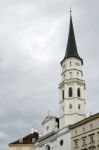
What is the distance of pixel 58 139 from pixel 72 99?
35.9ft

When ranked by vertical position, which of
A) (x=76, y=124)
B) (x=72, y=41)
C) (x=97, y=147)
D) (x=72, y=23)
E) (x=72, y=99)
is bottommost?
(x=97, y=147)

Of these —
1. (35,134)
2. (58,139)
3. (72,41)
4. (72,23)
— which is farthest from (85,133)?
(35,134)

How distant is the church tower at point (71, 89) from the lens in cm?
9662

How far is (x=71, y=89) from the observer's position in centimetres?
9988

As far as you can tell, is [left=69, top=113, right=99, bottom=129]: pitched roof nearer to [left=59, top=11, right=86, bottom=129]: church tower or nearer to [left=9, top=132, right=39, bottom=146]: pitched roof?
[left=59, top=11, right=86, bottom=129]: church tower

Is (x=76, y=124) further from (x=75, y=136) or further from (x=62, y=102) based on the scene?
(x=62, y=102)

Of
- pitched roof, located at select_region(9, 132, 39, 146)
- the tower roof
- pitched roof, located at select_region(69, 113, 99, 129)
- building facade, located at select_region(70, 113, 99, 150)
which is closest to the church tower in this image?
the tower roof

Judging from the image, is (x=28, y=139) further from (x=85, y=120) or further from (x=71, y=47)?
(x=85, y=120)

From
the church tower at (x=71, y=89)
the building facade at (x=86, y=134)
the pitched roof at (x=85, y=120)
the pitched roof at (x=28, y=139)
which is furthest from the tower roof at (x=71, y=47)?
the pitched roof at (x=28, y=139)

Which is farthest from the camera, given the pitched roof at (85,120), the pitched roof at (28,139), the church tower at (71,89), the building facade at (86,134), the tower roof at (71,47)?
the pitched roof at (28,139)

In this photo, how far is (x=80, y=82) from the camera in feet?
331

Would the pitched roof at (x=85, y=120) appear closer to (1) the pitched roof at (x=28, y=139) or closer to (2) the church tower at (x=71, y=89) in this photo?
(2) the church tower at (x=71, y=89)

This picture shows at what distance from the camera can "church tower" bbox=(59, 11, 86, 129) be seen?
96.6 metres

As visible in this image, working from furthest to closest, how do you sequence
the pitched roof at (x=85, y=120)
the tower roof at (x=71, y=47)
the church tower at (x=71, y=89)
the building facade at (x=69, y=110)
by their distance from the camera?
the tower roof at (x=71, y=47), the church tower at (x=71, y=89), the building facade at (x=69, y=110), the pitched roof at (x=85, y=120)
